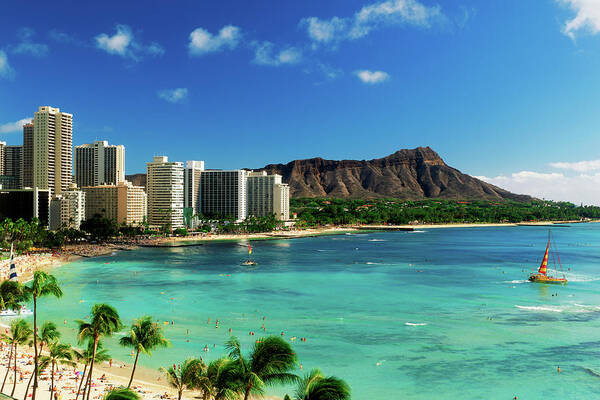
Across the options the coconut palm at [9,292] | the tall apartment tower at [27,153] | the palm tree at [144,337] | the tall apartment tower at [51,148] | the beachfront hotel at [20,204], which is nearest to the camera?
the palm tree at [144,337]

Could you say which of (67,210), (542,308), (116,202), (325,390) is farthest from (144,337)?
(116,202)

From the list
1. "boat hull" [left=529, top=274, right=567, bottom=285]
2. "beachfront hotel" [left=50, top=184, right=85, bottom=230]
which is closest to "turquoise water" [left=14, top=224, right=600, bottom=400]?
"boat hull" [left=529, top=274, right=567, bottom=285]

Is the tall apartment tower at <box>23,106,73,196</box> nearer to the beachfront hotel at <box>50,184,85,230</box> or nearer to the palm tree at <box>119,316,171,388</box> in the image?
the beachfront hotel at <box>50,184,85,230</box>

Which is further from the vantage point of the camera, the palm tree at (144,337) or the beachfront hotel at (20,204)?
the beachfront hotel at (20,204)

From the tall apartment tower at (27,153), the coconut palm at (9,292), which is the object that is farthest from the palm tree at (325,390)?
the tall apartment tower at (27,153)

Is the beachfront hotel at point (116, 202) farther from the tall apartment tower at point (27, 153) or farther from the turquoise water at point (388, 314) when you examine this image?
the turquoise water at point (388, 314)

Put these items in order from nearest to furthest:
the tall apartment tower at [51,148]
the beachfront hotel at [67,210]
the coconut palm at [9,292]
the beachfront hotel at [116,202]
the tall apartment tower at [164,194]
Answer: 1. the coconut palm at [9,292]
2. the beachfront hotel at [67,210]
3. the tall apartment tower at [51,148]
4. the tall apartment tower at [164,194]
5. the beachfront hotel at [116,202]

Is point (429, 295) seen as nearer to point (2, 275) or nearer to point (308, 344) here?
point (308, 344)

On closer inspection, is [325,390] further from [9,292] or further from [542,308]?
[542,308]
